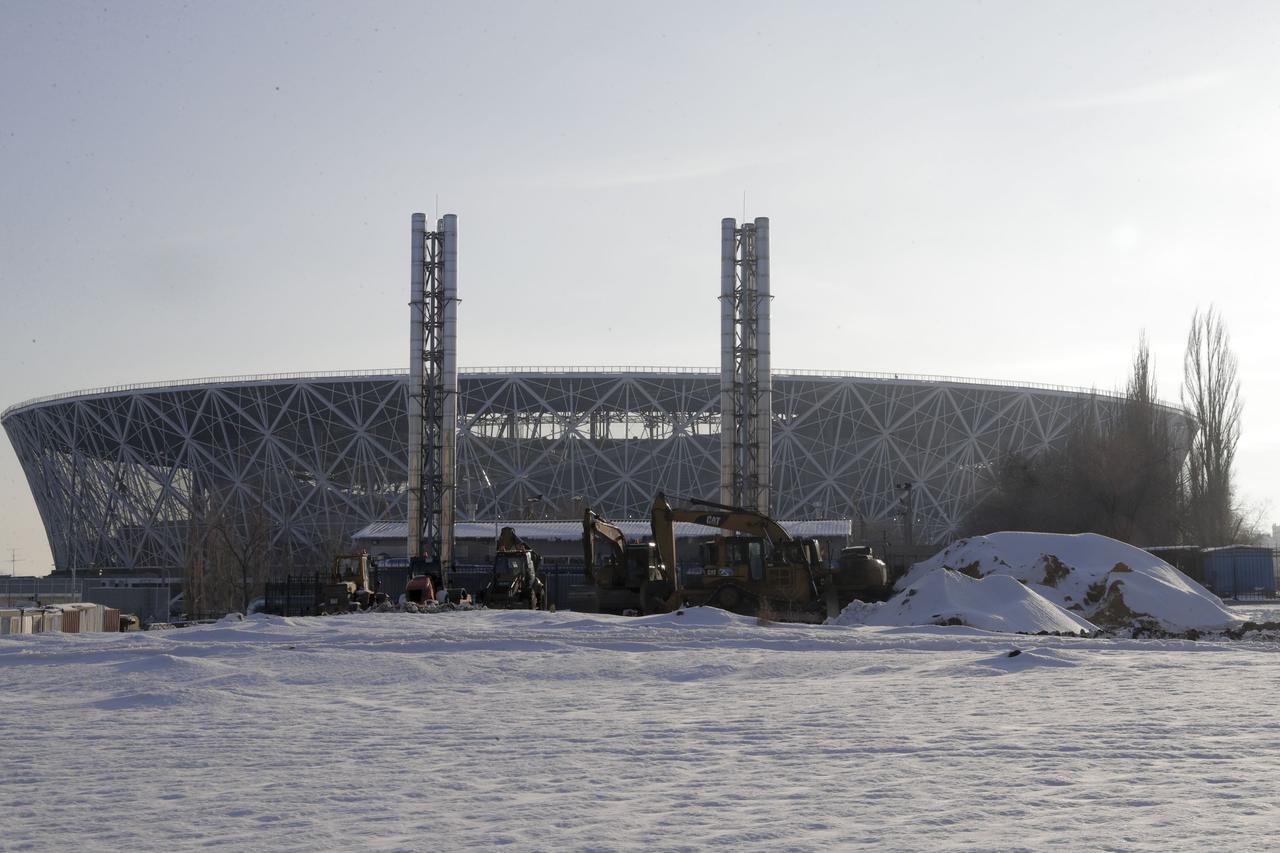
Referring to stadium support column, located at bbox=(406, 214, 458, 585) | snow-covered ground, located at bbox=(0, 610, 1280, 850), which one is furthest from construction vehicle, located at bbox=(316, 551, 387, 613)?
snow-covered ground, located at bbox=(0, 610, 1280, 850)

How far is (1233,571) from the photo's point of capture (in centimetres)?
4503

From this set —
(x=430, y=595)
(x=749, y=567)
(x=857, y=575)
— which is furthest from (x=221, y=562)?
(x=857, y=575)

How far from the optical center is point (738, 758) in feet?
28.0

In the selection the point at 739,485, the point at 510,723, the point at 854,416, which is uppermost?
the point at 854,416

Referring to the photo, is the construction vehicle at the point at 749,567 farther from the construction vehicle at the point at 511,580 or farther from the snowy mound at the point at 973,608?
the construction vehicle at the point at 511,580

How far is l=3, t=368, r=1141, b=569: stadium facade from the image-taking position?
245 feet

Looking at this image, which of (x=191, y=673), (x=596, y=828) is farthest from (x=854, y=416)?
(x=596, y=828)

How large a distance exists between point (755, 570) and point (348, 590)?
1077cm

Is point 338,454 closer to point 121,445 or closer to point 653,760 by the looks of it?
point 121,445

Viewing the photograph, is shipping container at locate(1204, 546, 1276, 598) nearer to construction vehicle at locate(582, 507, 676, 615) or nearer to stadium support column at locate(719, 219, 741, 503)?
stadium support column at locate(719, 219, 741, 503)

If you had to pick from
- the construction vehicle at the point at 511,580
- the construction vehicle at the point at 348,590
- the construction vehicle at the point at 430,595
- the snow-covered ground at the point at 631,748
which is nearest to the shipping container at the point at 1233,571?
the construction vehicle at the point at 511,580

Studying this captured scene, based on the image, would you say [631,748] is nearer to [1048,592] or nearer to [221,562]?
[1048,592]

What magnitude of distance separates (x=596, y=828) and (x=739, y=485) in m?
42.5

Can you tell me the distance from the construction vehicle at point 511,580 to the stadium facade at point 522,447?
39.6 meters
